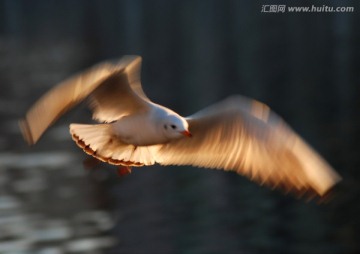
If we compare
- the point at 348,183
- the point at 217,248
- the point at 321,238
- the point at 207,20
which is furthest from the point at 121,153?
the point at 207,20

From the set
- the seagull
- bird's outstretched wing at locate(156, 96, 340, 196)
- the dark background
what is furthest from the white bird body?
the dark background

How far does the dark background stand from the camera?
6.80 metres

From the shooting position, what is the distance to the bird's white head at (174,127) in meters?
3.66

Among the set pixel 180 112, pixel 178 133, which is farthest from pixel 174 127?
pixel 180 112

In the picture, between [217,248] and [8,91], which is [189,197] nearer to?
[217,248]

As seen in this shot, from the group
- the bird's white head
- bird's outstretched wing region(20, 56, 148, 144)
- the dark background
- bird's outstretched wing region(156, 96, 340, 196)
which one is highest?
bird's outstretched wing region(20, 56, 148, 144)

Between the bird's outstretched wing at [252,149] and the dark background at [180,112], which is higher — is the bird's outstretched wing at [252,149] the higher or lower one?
the higher one

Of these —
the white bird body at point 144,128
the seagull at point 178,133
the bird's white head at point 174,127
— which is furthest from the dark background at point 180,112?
the bird's white head at point 174,127

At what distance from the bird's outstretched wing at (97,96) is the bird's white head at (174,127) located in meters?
0.16

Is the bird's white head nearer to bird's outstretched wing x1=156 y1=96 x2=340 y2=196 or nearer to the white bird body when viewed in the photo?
the white bird body

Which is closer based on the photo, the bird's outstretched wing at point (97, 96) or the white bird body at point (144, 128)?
the bird's outstretched wing at point (97, 96)

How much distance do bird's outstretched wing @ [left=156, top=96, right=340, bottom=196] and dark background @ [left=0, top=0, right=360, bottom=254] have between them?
249cm

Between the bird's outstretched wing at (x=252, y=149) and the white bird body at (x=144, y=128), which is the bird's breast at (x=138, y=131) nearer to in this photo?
the white bird body at (x=144, y=128)

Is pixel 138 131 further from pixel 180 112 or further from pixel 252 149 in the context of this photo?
pixel 180 112
